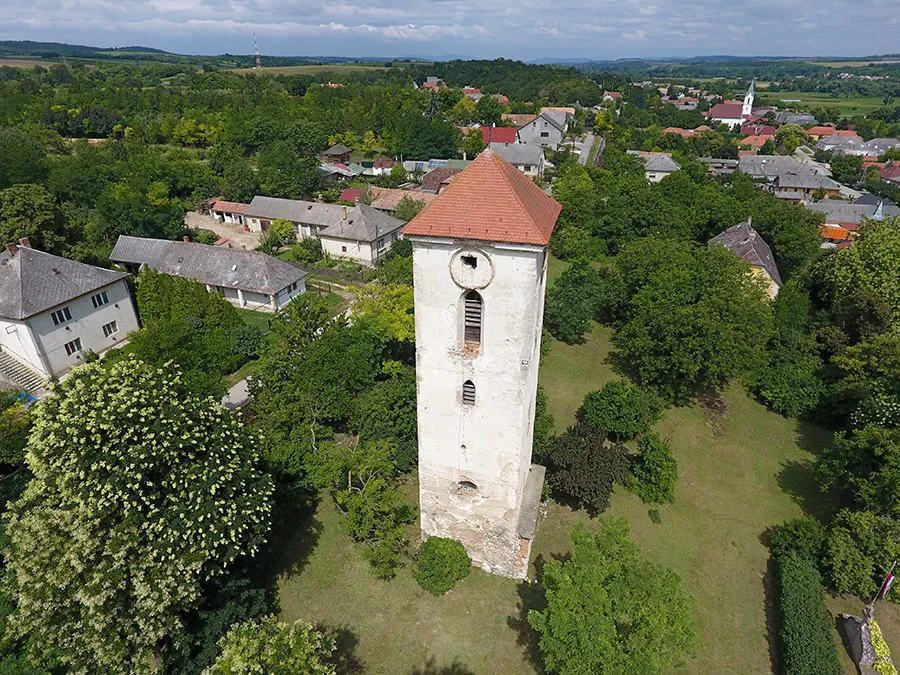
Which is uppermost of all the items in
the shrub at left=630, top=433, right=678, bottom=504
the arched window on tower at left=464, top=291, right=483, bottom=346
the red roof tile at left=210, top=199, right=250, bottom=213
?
the arched window on tower at left=464, top=291, right=483, bottom=346

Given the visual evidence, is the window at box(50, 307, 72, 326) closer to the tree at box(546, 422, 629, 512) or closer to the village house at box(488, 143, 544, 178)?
the tree at box(546, 422, 629, 512)

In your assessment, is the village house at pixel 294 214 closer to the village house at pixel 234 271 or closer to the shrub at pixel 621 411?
the village house at pixel 234 271

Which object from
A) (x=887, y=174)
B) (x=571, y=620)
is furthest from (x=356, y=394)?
(x=887, y=174)

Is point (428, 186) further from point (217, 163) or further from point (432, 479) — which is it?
point (432, 479)

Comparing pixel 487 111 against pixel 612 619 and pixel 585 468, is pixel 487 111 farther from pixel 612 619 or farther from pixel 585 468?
pixel 612 619

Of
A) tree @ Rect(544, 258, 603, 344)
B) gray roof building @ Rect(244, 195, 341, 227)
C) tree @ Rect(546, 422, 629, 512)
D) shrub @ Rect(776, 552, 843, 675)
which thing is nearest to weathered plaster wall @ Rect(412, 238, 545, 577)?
tree @ Rect(546, 422, 629, 512)

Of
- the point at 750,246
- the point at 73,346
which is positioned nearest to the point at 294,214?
the point at 73,346
